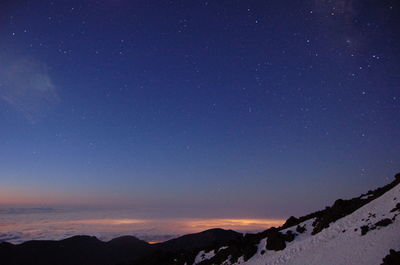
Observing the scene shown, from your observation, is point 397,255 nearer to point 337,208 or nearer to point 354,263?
point 354,263

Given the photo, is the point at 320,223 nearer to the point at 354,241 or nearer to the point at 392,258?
the point at 354,241

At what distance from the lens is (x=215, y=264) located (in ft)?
139

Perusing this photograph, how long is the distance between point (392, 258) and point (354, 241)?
21.3 ft

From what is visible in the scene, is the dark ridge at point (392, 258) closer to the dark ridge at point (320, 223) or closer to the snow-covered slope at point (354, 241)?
the snow-covered slope at point (354, 241)

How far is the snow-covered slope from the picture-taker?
20.6 metres

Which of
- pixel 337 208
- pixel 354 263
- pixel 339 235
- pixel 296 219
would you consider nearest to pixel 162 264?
pixel 296 219

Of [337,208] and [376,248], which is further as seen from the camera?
[337,208]

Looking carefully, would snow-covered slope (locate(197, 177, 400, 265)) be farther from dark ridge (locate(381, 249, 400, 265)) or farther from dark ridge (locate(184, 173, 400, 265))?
dark ridge (locate(184, 173, 400, 265))

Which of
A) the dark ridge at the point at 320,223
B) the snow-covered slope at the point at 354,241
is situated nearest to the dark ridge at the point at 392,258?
the snow-covered slope at the point at 354,241

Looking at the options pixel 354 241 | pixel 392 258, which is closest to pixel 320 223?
pixel 354 241

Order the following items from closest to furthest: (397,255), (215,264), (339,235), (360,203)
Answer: (397,255)
(339,235)
(360,203)
(215,264)

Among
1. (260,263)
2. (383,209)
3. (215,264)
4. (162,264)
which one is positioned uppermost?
(383,209)

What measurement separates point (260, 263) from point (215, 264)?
37.9ft

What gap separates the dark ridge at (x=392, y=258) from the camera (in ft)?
56.0
